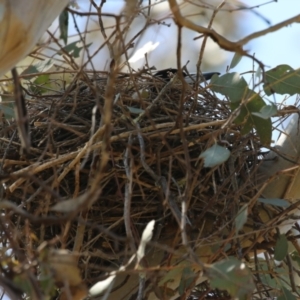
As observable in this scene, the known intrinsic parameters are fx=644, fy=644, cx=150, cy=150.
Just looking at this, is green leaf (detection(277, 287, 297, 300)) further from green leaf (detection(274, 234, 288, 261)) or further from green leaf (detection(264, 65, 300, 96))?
green leaf (detection(264, 65, 300, 96))

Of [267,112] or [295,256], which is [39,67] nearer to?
[267,112]

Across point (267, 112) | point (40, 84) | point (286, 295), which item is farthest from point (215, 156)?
point (40, 84)

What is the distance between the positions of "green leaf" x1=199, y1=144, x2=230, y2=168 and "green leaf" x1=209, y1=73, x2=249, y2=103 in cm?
15

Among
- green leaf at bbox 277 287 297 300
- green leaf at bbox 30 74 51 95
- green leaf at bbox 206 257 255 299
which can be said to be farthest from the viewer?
green leaf at bbox 30 74 51 95

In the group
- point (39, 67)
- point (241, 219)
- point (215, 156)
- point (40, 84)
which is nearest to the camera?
point (241, 219)

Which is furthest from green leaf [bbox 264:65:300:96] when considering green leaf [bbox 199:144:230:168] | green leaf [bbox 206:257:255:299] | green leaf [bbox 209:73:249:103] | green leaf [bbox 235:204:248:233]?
green leaf [bbox 206:257:255:299]

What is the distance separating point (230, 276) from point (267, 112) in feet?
1.25

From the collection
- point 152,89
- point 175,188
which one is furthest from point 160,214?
point 152,89

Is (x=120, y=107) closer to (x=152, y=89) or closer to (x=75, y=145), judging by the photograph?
(x=75, y=145)

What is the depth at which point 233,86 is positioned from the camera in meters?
1.30

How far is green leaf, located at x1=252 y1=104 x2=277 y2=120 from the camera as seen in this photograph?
119 centimetres

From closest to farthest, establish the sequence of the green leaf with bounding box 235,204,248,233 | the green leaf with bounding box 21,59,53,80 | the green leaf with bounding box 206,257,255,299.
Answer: the green leaf with bounding box 206,257,255,299
the green leaf with bounding box 235,204,248,233
the green leaf with bounding box 21,59,53,80

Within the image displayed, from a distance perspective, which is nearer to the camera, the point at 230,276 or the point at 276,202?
the point at 230,276

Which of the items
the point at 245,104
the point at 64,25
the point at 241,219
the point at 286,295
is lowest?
the point at 286,295
